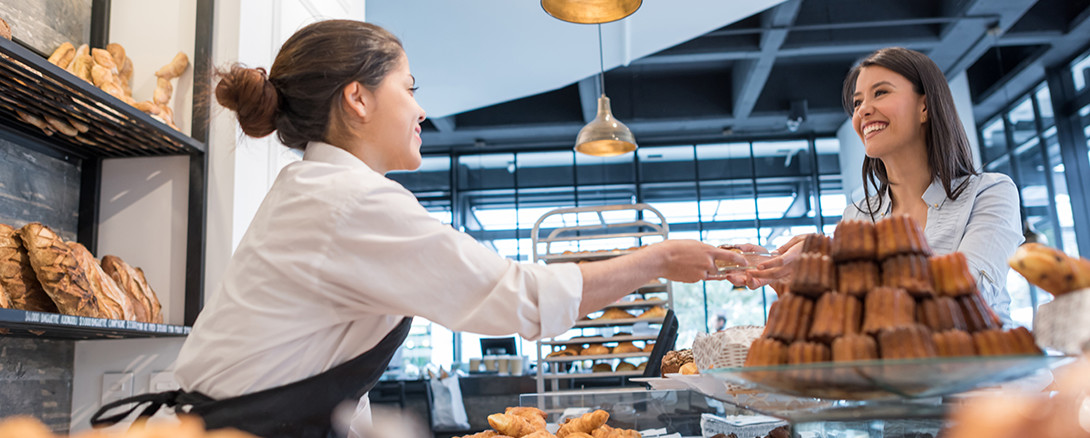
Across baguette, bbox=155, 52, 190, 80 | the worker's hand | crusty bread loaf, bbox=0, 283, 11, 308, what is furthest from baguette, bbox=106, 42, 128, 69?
the worker's hand

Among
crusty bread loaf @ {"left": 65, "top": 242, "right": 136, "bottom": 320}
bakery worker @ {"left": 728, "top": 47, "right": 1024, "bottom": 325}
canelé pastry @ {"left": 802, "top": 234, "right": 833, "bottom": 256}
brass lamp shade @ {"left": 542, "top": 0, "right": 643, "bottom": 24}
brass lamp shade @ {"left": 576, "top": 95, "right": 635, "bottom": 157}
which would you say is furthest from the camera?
brass lamp shade @ {"left": 576, "top": 95, "right": 635, "bottom": 157}

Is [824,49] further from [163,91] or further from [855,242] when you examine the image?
[855,242]

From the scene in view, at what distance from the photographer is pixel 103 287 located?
2.06 m

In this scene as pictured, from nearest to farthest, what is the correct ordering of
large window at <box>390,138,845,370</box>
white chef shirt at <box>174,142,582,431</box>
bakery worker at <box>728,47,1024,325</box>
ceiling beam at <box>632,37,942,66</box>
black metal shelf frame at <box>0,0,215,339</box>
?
1. white chef shirt at <box>174,142,582,431</box>
2. bakery worker at <box>728,47,1024,325</box>
3. black metal shelf frame at <box>0,0,215,339</box>
4. ceiling beam at <box>632,37,942,66</box>
5. large window at <box>390,138,845,370</box>

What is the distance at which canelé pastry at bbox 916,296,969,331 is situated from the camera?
80 centimetres

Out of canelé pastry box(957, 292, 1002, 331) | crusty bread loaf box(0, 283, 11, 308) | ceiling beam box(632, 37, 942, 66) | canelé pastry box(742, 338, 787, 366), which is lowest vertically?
canelé pastry box(742, 338, 787, 366)

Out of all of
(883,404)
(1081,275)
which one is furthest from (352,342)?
(1081,275)

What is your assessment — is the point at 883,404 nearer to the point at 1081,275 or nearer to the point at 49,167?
the point at 1081,275

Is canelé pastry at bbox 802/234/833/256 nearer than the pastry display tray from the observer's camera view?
No

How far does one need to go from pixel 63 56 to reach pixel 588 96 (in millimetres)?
7375

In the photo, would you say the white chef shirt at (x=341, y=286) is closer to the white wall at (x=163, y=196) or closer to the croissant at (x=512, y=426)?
the croissant at (x=512, y=426)

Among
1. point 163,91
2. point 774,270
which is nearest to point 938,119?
point 774,270

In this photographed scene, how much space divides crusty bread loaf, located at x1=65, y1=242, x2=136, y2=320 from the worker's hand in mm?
1549

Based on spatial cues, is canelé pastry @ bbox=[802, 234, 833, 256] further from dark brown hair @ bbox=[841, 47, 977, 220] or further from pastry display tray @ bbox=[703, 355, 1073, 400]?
dark brown hair @ bbox=[841, 47, 977, 220]
